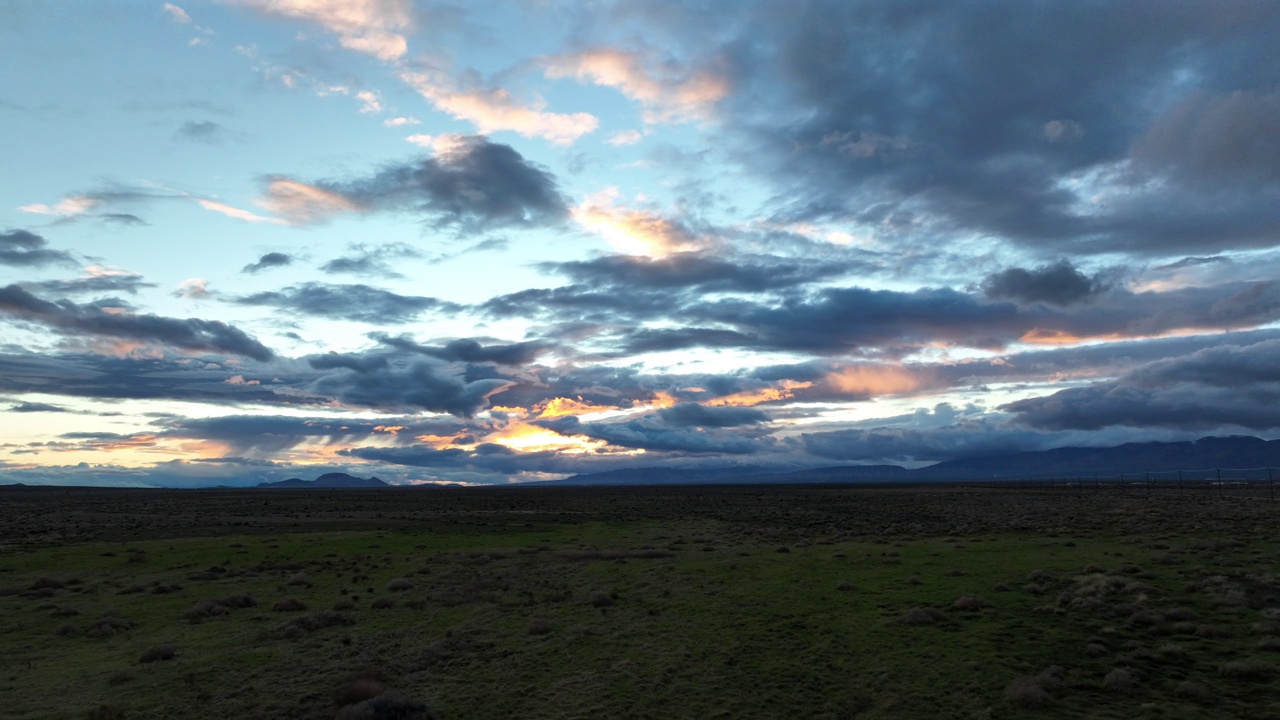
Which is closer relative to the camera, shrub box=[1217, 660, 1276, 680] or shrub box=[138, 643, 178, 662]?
shrub box=[1217, 660, 1276, 680]

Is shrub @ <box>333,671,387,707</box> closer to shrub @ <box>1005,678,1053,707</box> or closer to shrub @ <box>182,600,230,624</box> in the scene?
shrub @ <box>182,600,230,624</box>

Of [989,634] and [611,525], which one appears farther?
[611,525]

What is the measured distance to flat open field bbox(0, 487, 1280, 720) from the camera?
1780 cm

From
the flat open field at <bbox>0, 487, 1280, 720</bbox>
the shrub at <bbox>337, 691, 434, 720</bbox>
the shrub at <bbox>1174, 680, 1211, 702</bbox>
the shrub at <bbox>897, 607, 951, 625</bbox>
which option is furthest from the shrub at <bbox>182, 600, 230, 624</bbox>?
the shrub at <bbox>1174, 680, 1211, 702</bbox>

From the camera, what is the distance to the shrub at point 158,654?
21688 mm

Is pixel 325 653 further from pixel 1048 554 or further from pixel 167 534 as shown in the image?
pixel 167 534

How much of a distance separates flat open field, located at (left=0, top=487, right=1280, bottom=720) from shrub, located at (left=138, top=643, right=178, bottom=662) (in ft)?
0.19

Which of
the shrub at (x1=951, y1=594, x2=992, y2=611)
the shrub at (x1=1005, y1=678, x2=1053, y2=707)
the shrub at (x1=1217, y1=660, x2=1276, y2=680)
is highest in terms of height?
the shrub at (x1=951, y1=594, x2=992, y2=611)

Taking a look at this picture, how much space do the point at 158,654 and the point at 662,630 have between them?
15.7 m

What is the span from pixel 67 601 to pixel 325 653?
57.5 feet

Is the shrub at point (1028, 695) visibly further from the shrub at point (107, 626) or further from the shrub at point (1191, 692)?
the shrub at point (107, 626)

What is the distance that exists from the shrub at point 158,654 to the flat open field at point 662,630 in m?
0.06

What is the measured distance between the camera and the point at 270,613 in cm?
2811

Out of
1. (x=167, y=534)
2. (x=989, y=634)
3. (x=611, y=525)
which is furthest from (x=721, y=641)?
(x=167, y=534)
